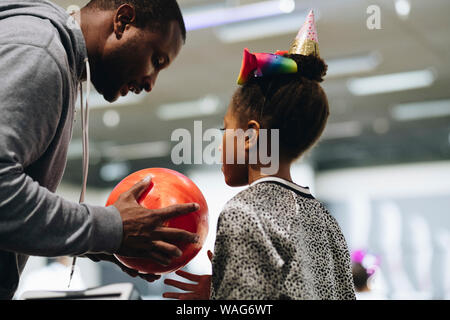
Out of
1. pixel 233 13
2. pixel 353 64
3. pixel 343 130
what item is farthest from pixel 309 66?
pixel 343 130

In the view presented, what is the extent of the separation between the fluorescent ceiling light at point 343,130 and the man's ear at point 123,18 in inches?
272

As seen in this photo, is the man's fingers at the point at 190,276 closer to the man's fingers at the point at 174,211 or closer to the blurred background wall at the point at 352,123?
the man's fingers at the point at 174,211

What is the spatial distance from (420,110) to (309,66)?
6.61 meters

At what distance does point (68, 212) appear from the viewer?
120 centimetres

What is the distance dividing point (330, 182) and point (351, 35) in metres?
6.48

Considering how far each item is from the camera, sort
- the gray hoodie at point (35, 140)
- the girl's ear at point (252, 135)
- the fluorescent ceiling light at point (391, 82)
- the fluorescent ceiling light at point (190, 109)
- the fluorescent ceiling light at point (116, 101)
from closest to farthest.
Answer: the gray hoodie at point (35, 140) < the girl's ear at point (252, 135) < the fluorescent ceiling light at point (391, 82) < the fluorescent ceiling light at point (116, 101) < the fluorescent ceiling light at point (190, 109)

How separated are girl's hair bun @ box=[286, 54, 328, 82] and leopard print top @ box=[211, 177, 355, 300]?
1.12ft

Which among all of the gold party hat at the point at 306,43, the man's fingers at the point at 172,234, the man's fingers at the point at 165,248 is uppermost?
the gold party hat at the point at 306,43

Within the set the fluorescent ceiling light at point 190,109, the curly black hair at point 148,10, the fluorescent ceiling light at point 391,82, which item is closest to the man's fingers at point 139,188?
the curly black hair at point 148,10

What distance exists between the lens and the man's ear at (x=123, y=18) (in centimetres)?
152

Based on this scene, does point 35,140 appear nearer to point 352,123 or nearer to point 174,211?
point 174,211

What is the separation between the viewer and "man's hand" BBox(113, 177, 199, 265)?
4.21 ft

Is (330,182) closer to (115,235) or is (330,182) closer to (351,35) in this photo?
(351,35)
